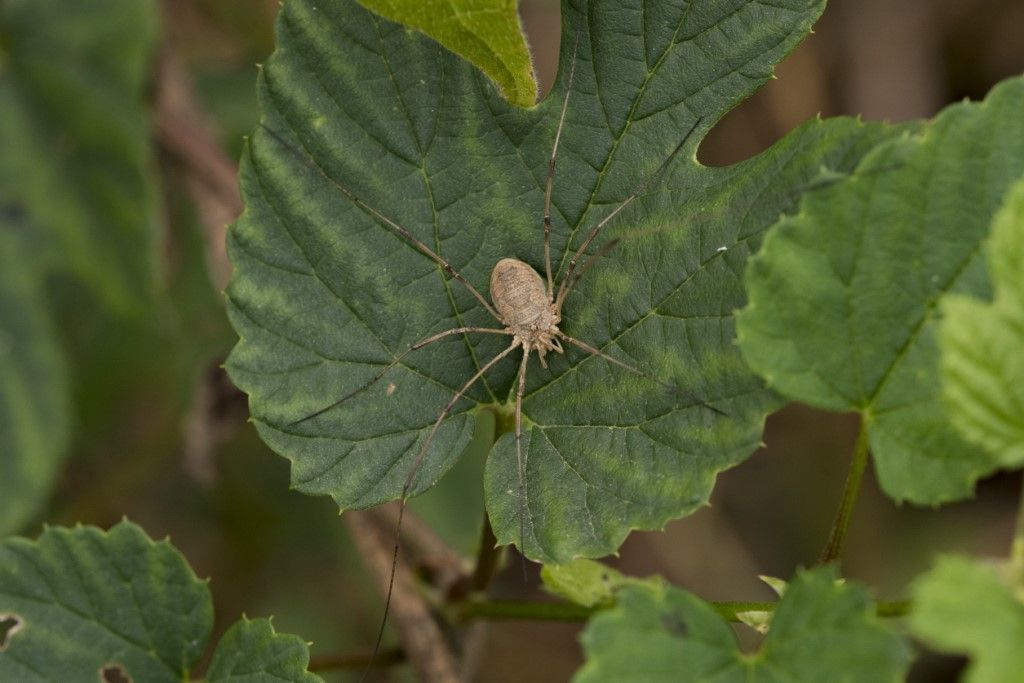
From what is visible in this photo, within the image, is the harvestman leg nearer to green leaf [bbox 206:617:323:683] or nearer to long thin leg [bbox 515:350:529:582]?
long thin leg [bbox 515:350:529:582]

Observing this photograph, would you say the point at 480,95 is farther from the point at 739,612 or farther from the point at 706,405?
the point at 739,612

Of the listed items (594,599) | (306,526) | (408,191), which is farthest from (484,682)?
(408,191)

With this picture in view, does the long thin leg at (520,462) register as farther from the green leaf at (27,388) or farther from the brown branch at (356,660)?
the green leaf at (27,388)

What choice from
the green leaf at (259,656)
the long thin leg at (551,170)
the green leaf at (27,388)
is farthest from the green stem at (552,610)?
the green leaf at (27,388)

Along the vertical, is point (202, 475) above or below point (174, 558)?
above

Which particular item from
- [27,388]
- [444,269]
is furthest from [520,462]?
[27,388]

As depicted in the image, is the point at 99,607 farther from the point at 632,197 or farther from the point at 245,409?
the point at 632,197

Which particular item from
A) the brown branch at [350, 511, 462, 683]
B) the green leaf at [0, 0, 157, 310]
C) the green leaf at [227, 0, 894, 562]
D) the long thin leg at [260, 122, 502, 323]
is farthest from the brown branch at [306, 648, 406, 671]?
the green leaf at [0, 0, 157, 310]
